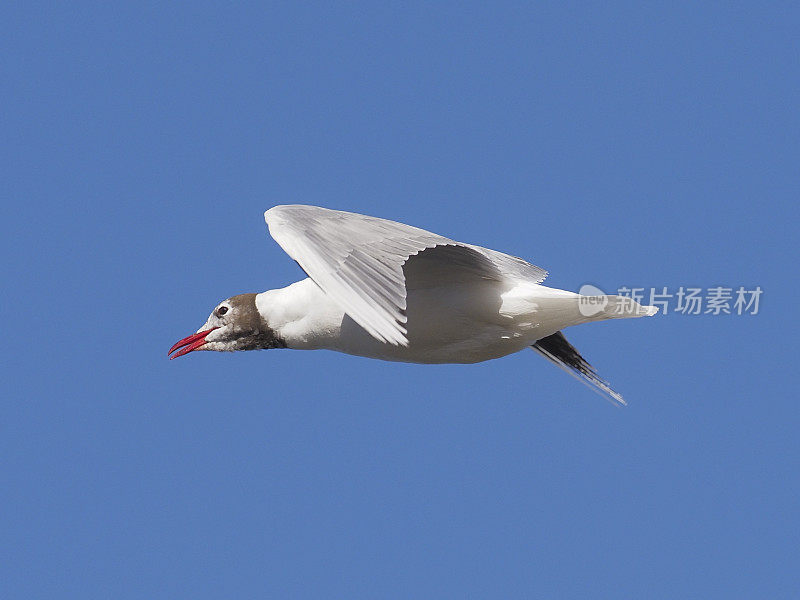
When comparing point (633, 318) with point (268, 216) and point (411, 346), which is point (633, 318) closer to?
point (411, 346)

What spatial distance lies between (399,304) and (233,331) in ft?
7.79

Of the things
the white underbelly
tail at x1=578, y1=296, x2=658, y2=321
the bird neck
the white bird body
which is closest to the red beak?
the bird neck

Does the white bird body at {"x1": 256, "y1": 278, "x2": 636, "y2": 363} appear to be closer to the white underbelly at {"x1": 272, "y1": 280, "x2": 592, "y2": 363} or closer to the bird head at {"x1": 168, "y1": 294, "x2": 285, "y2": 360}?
the white underbelly at {"x1": 272, "y1": 280, "x2": 592, "y2": 363}

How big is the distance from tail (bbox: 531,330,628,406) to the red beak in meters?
2.23

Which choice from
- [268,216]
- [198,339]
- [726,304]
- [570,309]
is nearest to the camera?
[268,216]

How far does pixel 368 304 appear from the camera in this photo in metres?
5.60

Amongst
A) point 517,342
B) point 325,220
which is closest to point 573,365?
point 517,342

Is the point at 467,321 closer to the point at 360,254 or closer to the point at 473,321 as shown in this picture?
the point at 473,321

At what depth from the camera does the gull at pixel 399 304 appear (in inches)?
226

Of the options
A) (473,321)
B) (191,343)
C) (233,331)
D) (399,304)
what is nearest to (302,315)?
(233,331)

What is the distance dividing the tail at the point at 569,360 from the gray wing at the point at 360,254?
136cm

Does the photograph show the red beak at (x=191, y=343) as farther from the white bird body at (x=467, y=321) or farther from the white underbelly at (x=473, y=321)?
the white underbelly at (x=473, y=321)

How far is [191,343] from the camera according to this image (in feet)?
26.0

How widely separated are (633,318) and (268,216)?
2.26 meters
